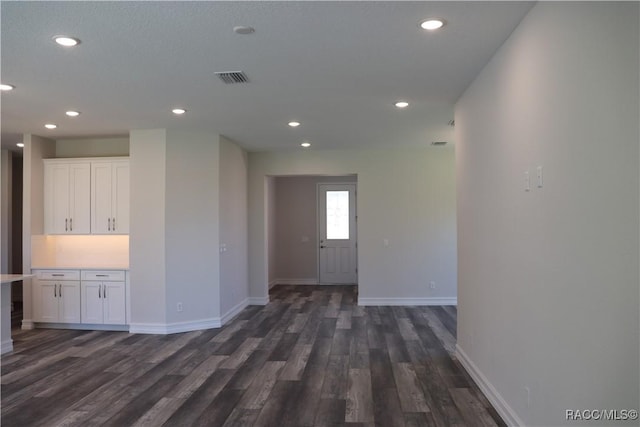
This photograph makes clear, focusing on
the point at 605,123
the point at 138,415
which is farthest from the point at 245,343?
the point at 605,123

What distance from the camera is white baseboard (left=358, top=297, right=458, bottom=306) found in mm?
7422

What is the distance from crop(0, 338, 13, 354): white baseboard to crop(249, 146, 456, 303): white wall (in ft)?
16.1

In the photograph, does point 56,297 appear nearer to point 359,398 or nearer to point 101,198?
point 101,198

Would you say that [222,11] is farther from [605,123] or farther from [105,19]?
[605,123]

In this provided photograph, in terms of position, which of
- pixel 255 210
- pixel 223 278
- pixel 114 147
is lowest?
pixel 223 278

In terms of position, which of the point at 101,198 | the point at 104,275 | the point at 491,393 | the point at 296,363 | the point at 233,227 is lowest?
the point at 296,363

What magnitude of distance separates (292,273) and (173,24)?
7.71 m

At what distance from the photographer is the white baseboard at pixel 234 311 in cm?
627

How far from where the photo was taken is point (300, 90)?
413cm

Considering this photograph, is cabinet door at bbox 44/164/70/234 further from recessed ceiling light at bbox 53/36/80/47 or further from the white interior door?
the white interior door

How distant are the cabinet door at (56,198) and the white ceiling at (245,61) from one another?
30.9 inches

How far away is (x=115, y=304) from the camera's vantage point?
230 inches

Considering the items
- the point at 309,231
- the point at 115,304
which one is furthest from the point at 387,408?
the point at 309,231

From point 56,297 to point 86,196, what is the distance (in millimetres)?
1429
